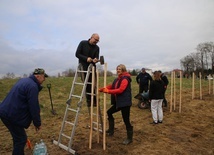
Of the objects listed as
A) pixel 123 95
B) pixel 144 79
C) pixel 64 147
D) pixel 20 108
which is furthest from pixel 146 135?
pixel 144 79

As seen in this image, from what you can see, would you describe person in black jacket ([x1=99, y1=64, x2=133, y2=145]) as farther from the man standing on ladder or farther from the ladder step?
the ladder step

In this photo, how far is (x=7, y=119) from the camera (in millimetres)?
3756

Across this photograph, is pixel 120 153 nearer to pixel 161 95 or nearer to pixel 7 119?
pixel 7 119

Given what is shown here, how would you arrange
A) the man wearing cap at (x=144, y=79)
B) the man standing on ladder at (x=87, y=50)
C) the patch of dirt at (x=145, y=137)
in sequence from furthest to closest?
the man wearing cap at (x=144, y=79)
the man standing on ladder at (x=87, y=50)
the patch of dirt at (x=145, y=137)

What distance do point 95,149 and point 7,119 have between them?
2291 mm

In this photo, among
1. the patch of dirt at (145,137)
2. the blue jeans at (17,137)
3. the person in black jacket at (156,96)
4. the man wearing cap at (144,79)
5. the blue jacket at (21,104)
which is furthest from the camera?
the man wearing cap at (144,79)

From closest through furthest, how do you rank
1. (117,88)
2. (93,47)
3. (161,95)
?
(117,88) < (93,47) < (161,95)

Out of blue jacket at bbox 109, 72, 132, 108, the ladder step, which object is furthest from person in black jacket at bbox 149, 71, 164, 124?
the ladder step

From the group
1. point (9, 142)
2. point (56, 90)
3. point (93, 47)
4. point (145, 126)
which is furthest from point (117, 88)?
point (56, 90)

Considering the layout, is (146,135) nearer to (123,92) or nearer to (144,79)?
(123,92)

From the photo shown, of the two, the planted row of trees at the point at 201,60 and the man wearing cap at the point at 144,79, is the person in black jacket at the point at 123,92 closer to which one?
the man wearing cap at the point at 144,79

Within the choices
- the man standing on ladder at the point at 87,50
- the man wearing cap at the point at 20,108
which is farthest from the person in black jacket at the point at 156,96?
the man wearing cap at the point at 20,108

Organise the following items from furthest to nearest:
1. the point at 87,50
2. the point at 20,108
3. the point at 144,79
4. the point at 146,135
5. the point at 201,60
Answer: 1. the point at 201,60
2. the point at 144,79
3. the point at 146,135
4. the point at 87,50
5. the point at 20,108

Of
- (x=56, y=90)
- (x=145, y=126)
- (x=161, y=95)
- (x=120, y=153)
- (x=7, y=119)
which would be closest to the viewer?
(x=7, y=119)
